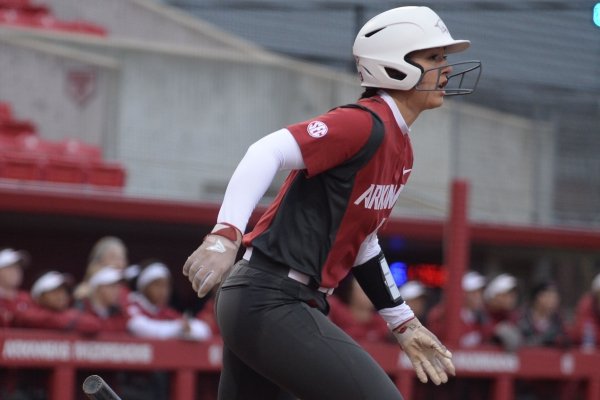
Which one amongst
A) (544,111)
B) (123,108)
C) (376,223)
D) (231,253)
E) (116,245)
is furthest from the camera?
(544,111)

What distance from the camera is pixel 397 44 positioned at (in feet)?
13.4

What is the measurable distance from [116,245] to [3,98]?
10.5 ft

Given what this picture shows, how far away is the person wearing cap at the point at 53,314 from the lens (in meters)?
7.72

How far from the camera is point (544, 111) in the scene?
39.4 ft

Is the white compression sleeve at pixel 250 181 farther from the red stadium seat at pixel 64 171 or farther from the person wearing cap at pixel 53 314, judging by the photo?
the red stadium seat at pixel 64 171

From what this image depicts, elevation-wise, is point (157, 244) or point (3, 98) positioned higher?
point (3, 98)

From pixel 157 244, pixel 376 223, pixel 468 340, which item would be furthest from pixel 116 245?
pixel 376 223

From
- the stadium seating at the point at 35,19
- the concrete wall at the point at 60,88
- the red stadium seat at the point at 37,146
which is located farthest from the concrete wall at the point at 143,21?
the red stadium seat at the point at 37,146

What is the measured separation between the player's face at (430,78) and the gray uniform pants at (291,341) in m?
0.71

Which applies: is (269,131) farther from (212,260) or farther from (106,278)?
(212,260)

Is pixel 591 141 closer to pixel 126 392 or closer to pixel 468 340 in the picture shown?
pixel 468 340

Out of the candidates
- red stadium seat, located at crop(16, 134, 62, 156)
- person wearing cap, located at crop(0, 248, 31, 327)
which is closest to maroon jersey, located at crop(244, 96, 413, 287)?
person wearing cap, located at crop(0, 248, 31, 327)

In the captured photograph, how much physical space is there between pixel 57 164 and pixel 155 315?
270 cm

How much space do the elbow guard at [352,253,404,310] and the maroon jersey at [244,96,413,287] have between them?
1.20 feet
